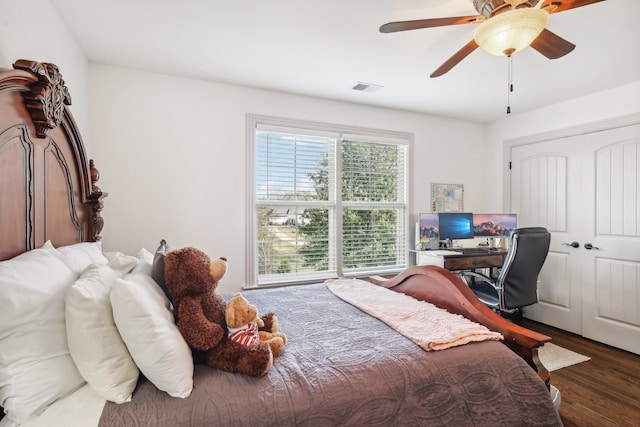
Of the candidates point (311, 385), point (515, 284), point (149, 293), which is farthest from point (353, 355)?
point (515, 284)

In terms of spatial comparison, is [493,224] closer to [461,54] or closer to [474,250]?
[474,250]

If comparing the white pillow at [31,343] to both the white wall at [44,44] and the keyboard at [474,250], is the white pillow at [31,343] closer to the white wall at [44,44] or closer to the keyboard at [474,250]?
the white wall at [44,44]

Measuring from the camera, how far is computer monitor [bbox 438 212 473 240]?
11.9 ft

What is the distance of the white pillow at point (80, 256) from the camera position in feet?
4.27

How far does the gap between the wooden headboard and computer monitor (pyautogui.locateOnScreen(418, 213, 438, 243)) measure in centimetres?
314

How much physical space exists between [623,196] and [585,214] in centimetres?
35

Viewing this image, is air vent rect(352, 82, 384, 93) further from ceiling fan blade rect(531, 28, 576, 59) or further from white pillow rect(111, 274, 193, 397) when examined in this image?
white pillow rect(111, 274, 193, 397)

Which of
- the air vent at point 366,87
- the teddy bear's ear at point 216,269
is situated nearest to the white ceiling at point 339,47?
the air vent at point 366,87

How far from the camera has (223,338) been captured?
1.25 metres

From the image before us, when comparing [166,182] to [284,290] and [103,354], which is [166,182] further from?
[103,354]

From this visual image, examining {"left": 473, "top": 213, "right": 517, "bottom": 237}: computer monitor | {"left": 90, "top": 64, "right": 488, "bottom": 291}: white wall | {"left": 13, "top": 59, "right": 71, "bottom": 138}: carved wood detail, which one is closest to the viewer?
{"left": 13, "top": 59, "right": 71, "bottom": 138}: carved wood detail

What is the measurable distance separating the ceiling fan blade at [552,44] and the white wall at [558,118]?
188cm

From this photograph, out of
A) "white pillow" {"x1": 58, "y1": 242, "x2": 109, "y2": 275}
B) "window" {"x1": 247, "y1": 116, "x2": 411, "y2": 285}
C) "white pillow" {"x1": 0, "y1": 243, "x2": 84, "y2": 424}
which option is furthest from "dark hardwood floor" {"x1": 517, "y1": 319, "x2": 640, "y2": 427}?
"white pillow" {"x1": 58, "y1": 242, "x2": 109, "y2": 275}

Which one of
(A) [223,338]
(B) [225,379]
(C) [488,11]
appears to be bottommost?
(B) [225,379]
